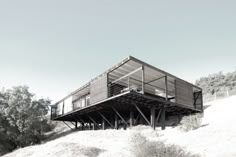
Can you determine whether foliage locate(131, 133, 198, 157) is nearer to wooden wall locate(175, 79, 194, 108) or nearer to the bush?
the bush

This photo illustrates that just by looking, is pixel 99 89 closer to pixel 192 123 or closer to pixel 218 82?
pixel 192 123

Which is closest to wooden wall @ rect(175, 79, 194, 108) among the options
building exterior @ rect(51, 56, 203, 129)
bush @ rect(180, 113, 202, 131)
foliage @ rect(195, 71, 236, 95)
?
building exterior @ rect(51, 56, 203, 129)

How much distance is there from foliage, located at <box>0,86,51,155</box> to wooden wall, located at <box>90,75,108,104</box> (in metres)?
8.01

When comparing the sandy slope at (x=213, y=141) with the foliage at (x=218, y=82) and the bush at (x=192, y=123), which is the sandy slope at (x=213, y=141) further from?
the foliage at (x=218, y=82)

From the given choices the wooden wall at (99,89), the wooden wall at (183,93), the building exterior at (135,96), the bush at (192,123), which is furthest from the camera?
the wooden wall at (183,93)

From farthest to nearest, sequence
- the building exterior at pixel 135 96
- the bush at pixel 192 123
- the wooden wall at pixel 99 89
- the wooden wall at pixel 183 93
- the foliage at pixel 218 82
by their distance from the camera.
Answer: the foliage at pixel 218 82
the wooden wall at pixel 183 93
the wooden wall at pixel 99 89
the building exterior at pixel 135 96
the bush at pixel 192 123

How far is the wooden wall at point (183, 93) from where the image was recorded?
20.6m

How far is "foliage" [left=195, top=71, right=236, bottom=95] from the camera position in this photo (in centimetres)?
4306

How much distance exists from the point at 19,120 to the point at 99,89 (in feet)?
32.0

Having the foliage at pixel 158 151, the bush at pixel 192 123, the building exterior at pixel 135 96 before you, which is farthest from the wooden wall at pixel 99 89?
the foliage at pixel 158 151

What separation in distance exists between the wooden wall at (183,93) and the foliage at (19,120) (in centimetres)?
1488

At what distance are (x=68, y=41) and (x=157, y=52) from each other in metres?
8.38

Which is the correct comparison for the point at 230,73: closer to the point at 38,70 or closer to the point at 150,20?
the point at 150,20

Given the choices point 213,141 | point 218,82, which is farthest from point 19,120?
point 218,82
